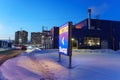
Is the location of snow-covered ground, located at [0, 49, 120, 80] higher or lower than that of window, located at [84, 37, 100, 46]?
lower

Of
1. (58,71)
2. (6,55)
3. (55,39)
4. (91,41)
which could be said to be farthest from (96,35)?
(58,71)

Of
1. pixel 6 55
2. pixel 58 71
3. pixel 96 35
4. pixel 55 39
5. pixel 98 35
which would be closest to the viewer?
pixel 58 71

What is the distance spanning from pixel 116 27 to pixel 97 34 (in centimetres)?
779

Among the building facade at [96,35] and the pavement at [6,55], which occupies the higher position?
the building facade at [96,35]

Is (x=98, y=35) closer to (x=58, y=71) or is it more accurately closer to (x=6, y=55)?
(x=6, y=55)

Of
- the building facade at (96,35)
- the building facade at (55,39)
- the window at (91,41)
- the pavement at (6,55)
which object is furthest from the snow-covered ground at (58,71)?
the window at (91,41)

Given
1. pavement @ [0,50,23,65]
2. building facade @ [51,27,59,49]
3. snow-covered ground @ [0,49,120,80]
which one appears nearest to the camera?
snow-covered ground @ [0,49,120,80]

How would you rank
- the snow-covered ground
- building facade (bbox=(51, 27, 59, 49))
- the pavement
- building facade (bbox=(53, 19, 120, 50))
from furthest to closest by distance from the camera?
1. building facade (bbox=(53, 19, 120, 50))
2. building facade (bbox=(51, 27, 59, 49))
3. the pavement
4. the snow-covered ground

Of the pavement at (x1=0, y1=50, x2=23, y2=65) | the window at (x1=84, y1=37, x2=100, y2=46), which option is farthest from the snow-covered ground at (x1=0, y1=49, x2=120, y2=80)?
the window at (x1=84, y1=37, x2=100, y2=46)

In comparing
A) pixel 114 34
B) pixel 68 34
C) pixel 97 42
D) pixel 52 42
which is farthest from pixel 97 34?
pixel 68 34

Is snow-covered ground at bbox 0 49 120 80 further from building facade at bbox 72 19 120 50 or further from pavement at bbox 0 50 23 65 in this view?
building facade at bbox 72 19 120 50

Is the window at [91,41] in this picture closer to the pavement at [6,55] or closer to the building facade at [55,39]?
the building facade at [55,39]

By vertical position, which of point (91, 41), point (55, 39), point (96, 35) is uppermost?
point (96, 35)

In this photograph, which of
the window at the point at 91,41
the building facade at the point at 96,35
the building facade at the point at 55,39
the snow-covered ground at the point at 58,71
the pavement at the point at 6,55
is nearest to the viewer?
the snow-covered ground at the point at 58,71
